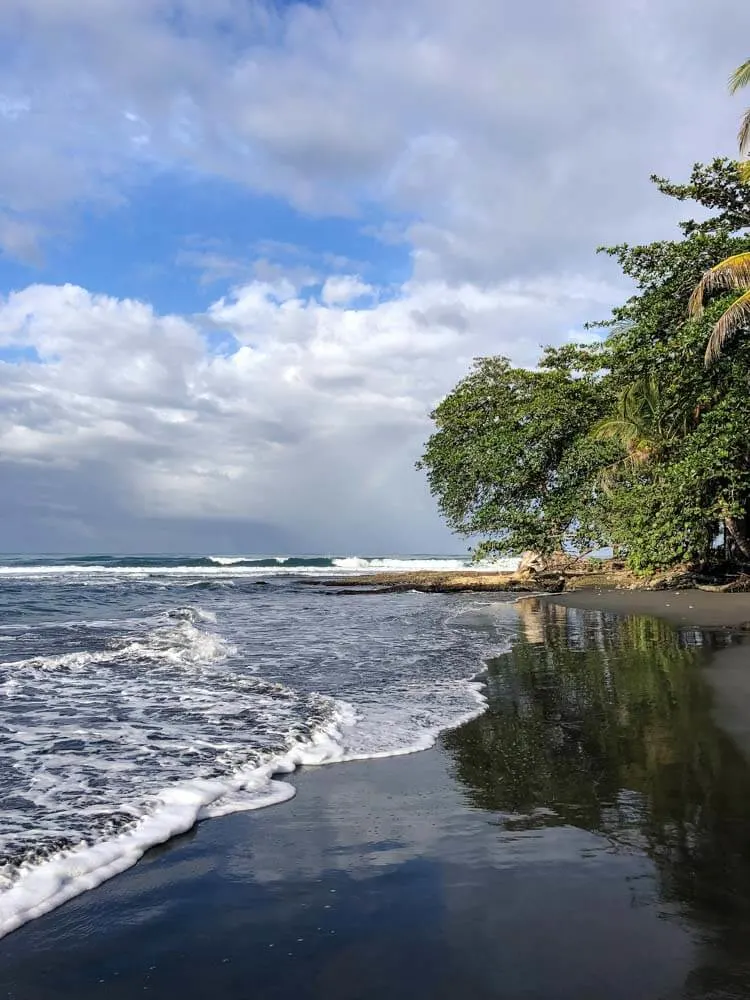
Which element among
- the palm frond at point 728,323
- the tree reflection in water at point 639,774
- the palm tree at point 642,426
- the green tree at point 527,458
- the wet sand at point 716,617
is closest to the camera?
A: the tree reflection in water at point 639,774

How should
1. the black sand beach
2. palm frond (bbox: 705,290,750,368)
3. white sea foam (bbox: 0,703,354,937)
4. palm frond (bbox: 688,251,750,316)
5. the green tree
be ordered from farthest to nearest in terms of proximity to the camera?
the green tree
palm frond (bbox: 688,251,750,316)
palm frond (bbox: 705,290,750,368)
white sea foam (bbox: 0,703,354,937)
the black sand beach

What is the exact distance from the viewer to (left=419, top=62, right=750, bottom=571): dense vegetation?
46.1 ft

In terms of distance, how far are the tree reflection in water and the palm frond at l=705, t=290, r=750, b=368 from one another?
6.35 meters

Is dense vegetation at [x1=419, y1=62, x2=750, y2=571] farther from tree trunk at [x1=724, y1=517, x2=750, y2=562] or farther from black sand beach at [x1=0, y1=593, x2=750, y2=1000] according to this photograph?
black sand beach at [x1=0, y1=593, x2=750, y2=1000]

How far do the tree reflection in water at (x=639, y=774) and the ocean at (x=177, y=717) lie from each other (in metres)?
0.75

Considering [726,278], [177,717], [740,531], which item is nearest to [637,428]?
[740,531]

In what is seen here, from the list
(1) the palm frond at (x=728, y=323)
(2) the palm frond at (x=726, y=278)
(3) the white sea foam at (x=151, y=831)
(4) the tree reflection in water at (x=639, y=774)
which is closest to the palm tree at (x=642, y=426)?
(2) the palm frond at (x=726, y=278)

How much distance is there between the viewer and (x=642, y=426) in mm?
19922

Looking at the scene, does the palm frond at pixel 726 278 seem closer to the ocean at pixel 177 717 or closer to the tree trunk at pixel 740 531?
the tree trunk at pixel 740 531

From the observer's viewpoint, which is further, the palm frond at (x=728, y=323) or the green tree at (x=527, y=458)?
the green tree at (x=527, y=458)

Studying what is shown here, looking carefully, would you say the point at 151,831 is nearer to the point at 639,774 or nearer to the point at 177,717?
the point at 177,717

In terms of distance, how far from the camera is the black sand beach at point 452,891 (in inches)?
97.0

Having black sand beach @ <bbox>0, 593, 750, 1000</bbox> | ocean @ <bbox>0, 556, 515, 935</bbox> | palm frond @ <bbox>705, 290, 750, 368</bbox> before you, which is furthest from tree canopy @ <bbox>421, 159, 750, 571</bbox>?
black sand beach @ <bbox>0, 593, 750, 1000</bbox>

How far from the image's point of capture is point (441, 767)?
16.7 ft
